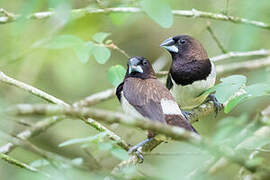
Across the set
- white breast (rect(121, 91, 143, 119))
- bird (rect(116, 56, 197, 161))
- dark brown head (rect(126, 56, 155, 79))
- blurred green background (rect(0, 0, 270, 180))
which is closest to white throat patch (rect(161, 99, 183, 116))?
bird (rect(116, 56, 197, 161))

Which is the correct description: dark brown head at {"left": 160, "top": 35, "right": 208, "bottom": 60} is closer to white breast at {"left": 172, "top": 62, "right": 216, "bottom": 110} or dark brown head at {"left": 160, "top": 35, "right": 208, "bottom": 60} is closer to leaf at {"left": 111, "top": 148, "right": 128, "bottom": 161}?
white breast at {"left": 172, "top": 62, "right": 216, "bottom": 110}

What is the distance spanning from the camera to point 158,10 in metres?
2.85

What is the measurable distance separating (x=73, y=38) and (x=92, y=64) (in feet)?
12.5

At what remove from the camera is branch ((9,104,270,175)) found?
6.24ft

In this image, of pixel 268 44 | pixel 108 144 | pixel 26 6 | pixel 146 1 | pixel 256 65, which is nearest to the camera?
pixel 26 6

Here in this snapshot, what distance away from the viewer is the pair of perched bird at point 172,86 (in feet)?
12.5

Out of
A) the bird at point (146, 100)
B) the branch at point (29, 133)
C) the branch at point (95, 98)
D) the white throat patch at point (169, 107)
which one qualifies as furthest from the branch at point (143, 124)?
the branch at point (95, 98)

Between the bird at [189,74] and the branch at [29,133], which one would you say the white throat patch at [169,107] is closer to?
the bird at [189,74]

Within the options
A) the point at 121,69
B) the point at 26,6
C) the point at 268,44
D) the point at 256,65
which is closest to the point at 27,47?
the point at 121,69

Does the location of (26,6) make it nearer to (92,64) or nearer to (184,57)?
(184,57)

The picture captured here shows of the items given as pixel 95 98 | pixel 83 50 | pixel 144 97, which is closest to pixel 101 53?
pixel 83 50

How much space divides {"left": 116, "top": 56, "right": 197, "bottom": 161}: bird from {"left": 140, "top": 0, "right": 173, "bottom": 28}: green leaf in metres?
0.82

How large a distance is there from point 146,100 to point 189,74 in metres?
1.10

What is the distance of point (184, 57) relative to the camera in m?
5.01
